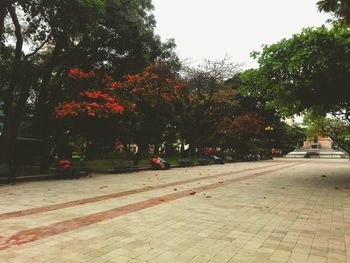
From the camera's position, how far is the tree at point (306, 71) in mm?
12734

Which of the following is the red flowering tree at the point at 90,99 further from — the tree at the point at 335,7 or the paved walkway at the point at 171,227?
the tree at the point at 335,7

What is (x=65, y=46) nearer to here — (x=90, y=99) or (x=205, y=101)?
(x=90, y=99)

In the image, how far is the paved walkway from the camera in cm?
485

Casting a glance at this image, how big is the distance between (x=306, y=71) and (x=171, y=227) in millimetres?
10590

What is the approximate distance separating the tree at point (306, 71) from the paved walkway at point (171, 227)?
538 centimetres

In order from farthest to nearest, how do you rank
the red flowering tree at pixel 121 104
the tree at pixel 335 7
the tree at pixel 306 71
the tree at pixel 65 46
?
the red flowering tree at pixel 121 104 → the tree at pixel 65 46 → the tree at pixel 306 71 → the tree at pixel 335 7

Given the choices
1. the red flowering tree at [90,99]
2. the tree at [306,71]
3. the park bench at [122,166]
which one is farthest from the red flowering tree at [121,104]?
the tree at [306,71]

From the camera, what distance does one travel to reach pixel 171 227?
6.43m

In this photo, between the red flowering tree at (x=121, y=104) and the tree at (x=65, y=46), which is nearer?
the tree at (x=65, y=46)

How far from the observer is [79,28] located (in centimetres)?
1522

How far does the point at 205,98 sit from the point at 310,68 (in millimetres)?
20017

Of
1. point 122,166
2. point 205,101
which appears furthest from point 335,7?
point 205,101

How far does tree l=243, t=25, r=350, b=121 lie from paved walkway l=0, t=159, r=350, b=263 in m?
5.38

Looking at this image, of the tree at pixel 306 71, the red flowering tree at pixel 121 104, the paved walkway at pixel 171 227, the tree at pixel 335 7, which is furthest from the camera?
the red flowering tree at pixel 121 104
